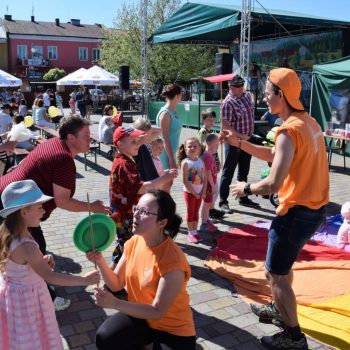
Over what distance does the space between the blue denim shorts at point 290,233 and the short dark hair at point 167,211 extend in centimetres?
78

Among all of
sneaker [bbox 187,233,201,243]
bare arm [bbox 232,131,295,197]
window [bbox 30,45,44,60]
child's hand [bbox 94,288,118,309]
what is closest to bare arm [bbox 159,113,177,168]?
sneaker [bbox 187,233,201,243]

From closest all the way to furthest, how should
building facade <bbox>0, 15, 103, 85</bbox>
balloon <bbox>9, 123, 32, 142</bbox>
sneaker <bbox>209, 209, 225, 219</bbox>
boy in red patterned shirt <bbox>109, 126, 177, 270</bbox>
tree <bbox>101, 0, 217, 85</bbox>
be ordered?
boy in red patterned shirt <bbox>109, 126, 177, 270</bbox>, sneaker <bbox>209, 209, 225, 219</bbox>, balloon <bbox>9, 123, 32, 142</bbox>, tree <bbox>101, 0, 217, 85</bbox>, building facade <bbox>0, 15, 103, 85</bbox>

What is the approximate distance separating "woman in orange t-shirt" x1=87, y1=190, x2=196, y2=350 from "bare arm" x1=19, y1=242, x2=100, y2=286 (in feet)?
0.52

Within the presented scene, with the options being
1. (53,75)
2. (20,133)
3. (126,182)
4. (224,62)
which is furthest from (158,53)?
(126,182)

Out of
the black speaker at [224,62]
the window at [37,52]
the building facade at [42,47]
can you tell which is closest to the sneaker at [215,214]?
the black speaker at [224,62]

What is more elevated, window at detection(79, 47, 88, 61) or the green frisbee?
window at detection(79, 47, 88, 61)

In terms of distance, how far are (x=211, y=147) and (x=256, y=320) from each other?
273cm

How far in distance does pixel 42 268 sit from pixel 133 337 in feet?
2.29

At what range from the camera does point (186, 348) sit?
8.34ft

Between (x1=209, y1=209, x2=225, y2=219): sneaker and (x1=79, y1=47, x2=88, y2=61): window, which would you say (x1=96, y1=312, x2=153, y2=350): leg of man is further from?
(x1=79, y1=47, x2=88, y2=61): window

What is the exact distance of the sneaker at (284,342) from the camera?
3104 millimetres

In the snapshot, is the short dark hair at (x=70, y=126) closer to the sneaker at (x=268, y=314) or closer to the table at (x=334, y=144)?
the sneaker at (x=268, y=314)

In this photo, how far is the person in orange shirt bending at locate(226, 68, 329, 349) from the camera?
9.14 feet

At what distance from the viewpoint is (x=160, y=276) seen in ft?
8.07
